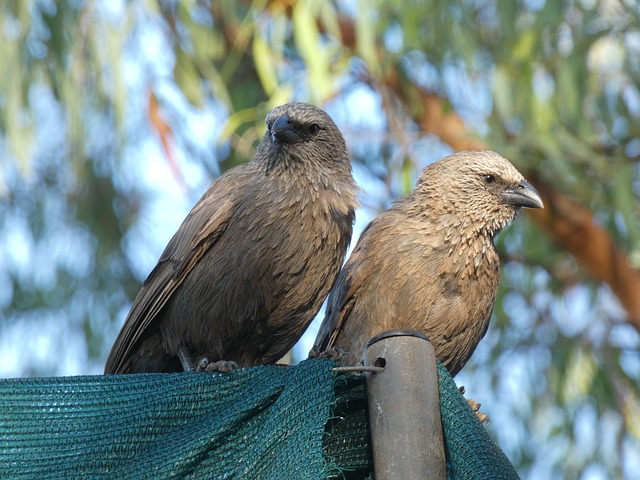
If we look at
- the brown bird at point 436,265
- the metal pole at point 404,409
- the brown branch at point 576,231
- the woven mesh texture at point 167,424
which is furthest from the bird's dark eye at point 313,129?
the brown branch at point 576,231

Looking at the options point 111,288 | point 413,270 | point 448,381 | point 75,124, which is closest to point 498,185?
point 413,270

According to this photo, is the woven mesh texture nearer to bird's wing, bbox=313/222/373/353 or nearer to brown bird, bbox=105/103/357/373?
brown bird, bbox=105/103/357/373

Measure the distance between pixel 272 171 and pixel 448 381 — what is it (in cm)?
202

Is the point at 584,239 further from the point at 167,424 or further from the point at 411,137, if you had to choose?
the point at 167,424

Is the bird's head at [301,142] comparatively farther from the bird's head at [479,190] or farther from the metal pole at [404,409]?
the metal pole at [404,409]

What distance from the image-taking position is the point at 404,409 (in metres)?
2.40

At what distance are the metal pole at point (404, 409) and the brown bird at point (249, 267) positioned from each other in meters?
1.61

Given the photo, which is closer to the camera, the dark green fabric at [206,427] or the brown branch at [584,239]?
the dark green fabric at [206,427]

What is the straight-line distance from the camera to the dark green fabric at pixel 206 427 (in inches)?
97.6

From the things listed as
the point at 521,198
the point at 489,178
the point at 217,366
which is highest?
the point at 489,178

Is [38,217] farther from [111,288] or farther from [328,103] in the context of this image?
[328,103]

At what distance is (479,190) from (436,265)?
20.9 inches

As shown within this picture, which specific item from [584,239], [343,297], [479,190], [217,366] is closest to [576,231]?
[584,239]

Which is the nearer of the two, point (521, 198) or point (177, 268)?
point (177, 268)
